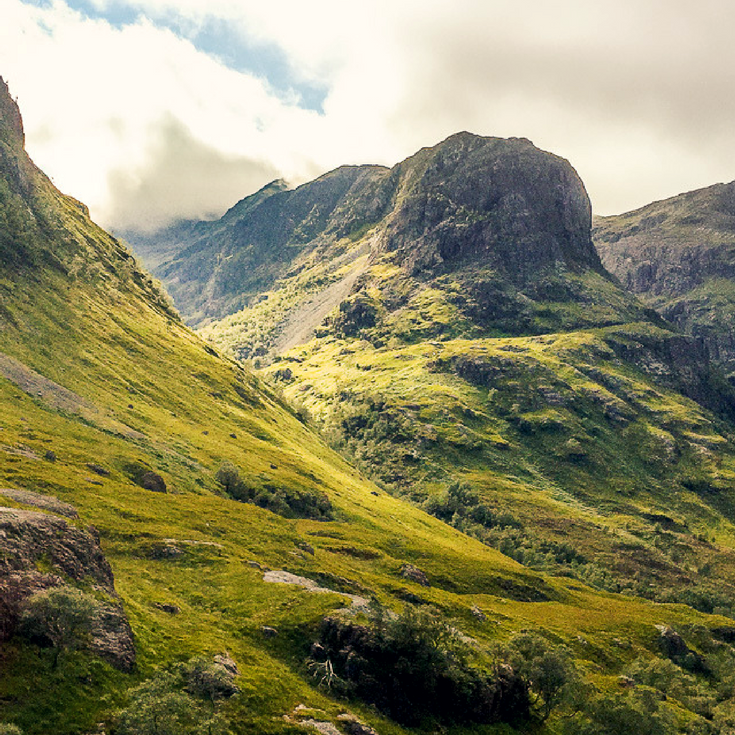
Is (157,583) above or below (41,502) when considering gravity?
below

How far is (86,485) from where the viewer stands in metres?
129

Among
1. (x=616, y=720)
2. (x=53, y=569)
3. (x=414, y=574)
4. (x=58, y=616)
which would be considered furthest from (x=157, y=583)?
(x=414, y=574)

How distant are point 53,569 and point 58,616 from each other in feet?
25.6

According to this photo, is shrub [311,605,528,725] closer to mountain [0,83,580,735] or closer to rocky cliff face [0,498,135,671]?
mountain [0,83,580,735]

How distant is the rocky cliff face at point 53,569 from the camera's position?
63.6 meters

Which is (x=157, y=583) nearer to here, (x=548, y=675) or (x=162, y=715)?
(x=162, y=715)

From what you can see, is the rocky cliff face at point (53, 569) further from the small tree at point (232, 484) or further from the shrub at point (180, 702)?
the small tree at point (232, 484)

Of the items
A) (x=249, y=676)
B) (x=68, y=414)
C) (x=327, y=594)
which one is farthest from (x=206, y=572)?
(x=68, y=414)

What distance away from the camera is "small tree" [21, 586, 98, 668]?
62.2 m

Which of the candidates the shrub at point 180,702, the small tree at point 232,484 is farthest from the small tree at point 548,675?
the small tree at point 232,484

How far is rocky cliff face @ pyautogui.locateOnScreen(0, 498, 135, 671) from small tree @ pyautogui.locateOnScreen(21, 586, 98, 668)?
58.0 inches

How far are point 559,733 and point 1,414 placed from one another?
135113 millimetres

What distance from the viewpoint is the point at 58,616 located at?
2482 inches

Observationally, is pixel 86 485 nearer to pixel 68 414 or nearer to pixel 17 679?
pixel 68 414
